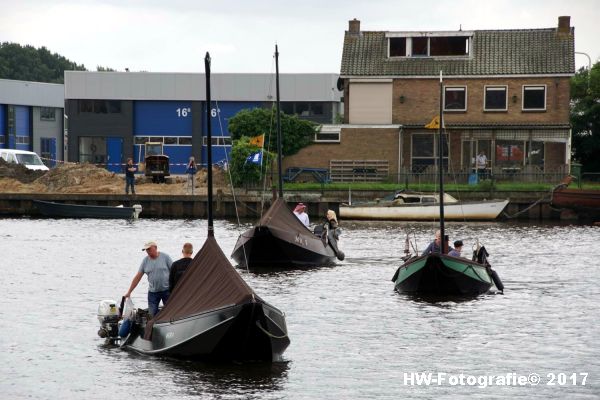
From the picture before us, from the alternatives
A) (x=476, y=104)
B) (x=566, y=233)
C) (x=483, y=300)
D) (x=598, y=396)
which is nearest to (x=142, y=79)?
(x=476, y=104)

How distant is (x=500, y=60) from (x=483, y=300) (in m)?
43.6

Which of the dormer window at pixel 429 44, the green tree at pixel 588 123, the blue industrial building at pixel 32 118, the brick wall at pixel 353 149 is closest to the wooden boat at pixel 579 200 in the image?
the brick wall at pixel 353 149

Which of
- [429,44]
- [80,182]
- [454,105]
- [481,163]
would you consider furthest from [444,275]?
[80,182]

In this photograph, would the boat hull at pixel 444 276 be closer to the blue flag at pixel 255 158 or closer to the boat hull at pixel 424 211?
the blue flag at pixel 255 158

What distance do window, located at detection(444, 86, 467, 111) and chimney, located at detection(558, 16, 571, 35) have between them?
7734 mm

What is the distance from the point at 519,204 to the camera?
66312 millimetres

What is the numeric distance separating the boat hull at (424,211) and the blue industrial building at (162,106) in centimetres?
3277

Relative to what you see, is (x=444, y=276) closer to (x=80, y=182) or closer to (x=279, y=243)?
(x=279, y=243)

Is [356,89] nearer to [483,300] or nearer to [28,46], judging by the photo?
[483,300]

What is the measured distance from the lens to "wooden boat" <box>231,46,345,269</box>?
40.7 meters

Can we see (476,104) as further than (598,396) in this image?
Yes

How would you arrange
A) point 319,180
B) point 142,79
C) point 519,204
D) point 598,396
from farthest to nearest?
1. point 142,79
2. point 319,180
3. point 519,204
4. point 598,396

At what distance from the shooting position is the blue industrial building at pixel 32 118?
106250mm

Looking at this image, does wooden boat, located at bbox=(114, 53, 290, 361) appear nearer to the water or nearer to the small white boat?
the water
